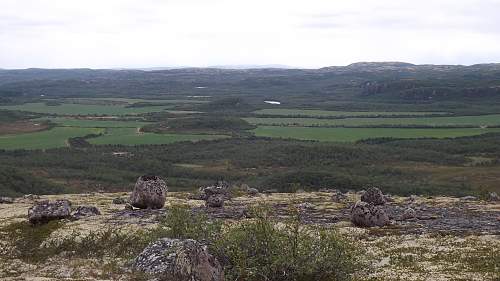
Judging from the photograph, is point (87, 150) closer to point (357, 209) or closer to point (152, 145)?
point (152, 145)

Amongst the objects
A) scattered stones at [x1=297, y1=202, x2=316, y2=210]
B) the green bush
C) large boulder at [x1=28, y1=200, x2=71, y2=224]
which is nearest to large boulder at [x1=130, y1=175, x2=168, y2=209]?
large boulder at [x1=28, y1=200, x2=71, y2=224]

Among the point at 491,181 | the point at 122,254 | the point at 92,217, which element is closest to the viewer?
the point at 122,254

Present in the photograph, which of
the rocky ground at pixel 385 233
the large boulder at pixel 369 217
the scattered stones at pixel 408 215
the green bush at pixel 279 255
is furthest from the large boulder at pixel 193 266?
the scattered stones at pixel 408 215

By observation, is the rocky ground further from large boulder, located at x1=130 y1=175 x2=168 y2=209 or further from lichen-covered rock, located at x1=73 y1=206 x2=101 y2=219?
large boulder, located at x1=130 y1=175 x2=168 y2=209

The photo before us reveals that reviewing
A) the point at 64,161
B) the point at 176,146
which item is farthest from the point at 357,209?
the point at 176,146

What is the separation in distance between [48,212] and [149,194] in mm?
12567

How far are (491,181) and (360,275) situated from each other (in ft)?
350

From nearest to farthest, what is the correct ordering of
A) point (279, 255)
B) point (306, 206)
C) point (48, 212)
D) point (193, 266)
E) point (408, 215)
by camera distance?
1. point (193, 266)
2. point (279, 255)
3. point (48, 212)
4. point (408, 215)
5. point (306, 206)

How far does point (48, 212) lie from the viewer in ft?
198

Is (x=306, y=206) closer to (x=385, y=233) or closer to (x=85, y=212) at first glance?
(x=385, y=233)

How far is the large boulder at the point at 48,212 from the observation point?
5975cm

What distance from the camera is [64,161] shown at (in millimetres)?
163875

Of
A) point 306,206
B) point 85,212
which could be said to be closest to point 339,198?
point 306,206

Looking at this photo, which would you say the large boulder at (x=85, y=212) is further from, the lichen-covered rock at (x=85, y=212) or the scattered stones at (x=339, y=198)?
the scattered stones at (x=339, y=198)
